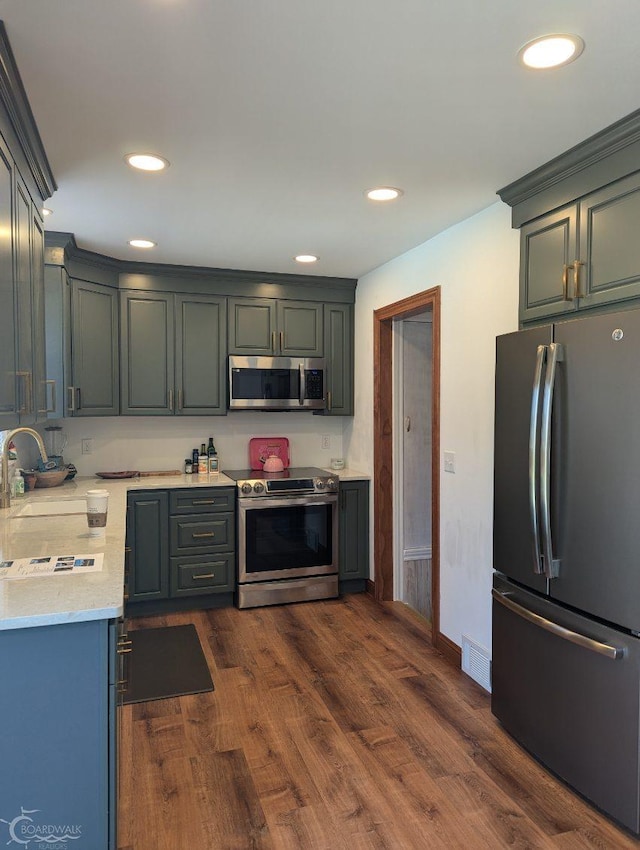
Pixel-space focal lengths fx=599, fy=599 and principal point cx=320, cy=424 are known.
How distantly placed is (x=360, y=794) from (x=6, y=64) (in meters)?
2.65

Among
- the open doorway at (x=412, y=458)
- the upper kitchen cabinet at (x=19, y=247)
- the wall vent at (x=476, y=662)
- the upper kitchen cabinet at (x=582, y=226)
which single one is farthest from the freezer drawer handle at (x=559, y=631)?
the upper kitchen cabinet at (x=19, y=247)

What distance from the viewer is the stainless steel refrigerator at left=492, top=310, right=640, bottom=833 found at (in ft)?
6.52

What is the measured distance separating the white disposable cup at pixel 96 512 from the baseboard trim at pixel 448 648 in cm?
200

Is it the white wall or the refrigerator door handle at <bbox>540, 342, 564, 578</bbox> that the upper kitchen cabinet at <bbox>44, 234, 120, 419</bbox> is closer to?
the white wall

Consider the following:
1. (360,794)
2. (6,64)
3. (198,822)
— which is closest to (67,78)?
(6,64)

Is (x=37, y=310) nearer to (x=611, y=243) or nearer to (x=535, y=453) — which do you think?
(x=535, y=453)

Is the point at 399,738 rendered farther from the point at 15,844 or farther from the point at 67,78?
the point at 67,78

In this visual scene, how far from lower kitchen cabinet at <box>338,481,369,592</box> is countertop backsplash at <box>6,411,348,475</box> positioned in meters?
0.65

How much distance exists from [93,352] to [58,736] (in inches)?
115

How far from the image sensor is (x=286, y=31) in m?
1.57

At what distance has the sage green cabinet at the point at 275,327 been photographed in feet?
14.9

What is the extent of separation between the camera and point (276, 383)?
4590 millimetres

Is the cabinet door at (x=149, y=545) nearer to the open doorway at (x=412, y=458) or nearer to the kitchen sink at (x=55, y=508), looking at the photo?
the kitchen sink at (x=55, y=508)

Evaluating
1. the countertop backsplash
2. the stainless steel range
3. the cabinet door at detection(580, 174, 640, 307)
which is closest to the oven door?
the stainless steel range
